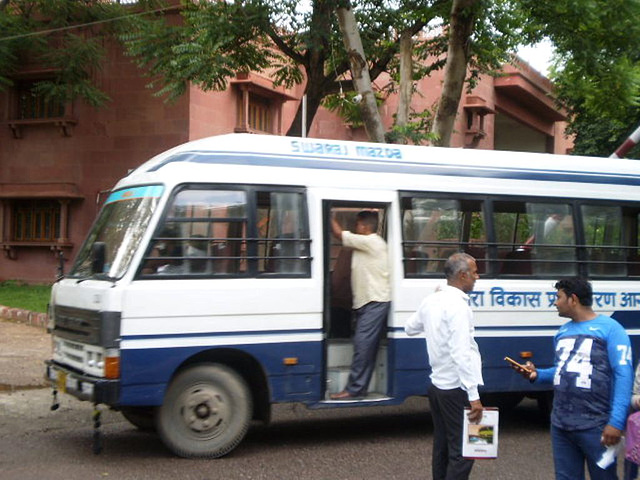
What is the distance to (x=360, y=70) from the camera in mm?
12805

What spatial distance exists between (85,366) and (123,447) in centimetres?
108

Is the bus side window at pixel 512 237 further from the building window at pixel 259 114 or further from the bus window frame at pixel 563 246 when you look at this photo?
the building window at pixel 259 114

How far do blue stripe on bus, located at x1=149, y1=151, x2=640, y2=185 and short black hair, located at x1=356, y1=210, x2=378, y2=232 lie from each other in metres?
0.39

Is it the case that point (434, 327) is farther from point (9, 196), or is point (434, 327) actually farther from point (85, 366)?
point (9, 196)

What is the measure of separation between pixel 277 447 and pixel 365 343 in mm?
1221

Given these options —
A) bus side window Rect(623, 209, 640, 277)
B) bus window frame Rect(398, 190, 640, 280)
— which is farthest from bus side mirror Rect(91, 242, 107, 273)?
bus side window Rect(623, 209, 640, 277)

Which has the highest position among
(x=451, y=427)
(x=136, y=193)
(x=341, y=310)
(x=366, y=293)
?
(x=136, y=193)

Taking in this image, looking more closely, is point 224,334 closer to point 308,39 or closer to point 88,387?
point 88,387

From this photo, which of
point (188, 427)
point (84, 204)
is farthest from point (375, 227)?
point (84, 204)

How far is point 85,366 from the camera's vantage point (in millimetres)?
6773

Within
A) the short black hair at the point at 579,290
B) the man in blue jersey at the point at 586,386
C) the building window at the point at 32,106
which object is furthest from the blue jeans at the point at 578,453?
the building window at the point at 32,106

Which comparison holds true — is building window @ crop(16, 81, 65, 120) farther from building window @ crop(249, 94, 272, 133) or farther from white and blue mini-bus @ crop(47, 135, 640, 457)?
white and blue mini-bus @ crop(47, 135, 640, 457)

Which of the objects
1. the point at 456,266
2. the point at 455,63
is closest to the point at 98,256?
the point at 456,266

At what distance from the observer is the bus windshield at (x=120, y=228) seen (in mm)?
6852
